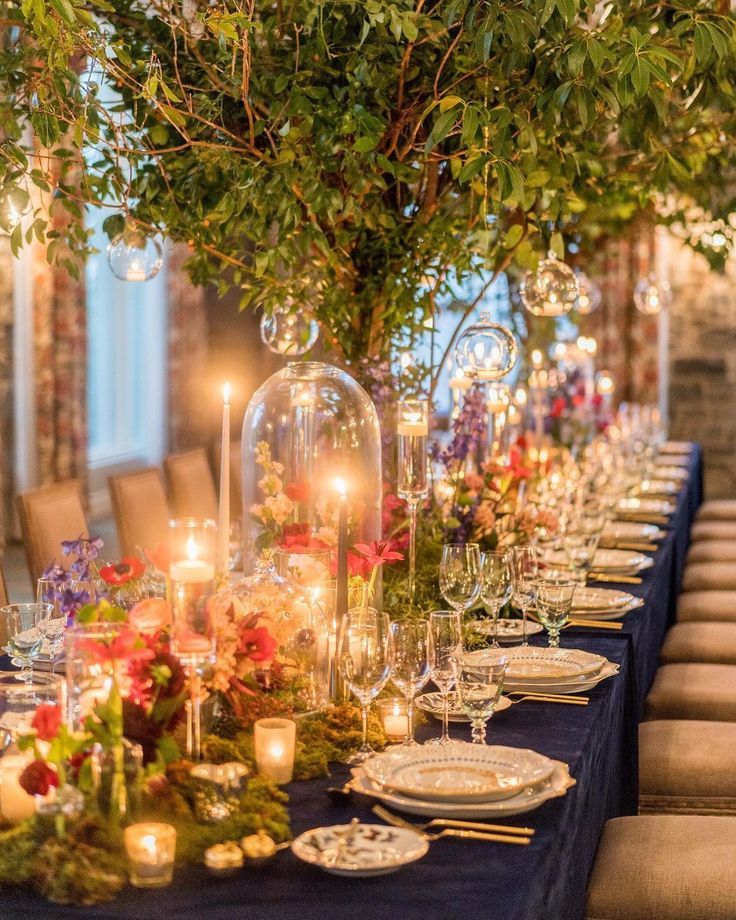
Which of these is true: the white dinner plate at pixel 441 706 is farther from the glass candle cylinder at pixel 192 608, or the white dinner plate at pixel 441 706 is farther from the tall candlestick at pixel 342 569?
the glass candle cylinder at pixel 192 608

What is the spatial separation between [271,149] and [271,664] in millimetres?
1138

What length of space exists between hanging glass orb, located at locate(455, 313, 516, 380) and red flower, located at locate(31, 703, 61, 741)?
6.00 ft

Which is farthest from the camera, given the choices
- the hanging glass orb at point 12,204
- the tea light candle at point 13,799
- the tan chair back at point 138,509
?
the tan chair back at point 138,509

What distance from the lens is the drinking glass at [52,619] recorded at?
2.24m

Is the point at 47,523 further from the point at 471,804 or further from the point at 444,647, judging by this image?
the point at 471,804

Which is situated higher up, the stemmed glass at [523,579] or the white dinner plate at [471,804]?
the stemmed glass at [523,579]

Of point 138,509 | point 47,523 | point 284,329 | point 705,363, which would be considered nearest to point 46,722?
point 284,329

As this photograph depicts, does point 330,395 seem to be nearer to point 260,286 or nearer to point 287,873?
point 260,286

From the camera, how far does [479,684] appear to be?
189 centimetres

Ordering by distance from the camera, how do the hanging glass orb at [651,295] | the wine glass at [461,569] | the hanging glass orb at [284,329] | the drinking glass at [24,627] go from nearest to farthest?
the drinking glass at [24,627] → the wine glass at [461,569] → the hanging glass orb at [284,329] → the hanging glass orb at [651,295]

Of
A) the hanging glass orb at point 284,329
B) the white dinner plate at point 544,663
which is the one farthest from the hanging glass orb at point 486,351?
the white dinner plate at point 544,663

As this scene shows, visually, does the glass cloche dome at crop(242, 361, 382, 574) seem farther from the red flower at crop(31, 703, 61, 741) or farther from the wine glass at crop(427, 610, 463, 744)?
the red flower at crop(31, 703, 61, 741)

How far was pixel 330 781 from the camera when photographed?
183cm

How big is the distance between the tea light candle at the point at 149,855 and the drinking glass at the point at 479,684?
1.88 ft
